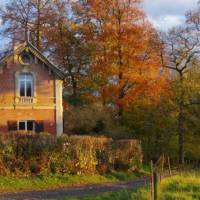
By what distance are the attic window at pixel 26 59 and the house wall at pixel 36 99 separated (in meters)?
0.35

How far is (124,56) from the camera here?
47875mm

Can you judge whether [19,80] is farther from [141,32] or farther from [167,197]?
[167,197]

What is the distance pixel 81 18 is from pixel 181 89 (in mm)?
12109

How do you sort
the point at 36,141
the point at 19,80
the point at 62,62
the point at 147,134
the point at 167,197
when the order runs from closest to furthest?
the point at 167,197 < the point at 36,141 < the point at 19,80 < the point at 147,134 < the point at 62,62

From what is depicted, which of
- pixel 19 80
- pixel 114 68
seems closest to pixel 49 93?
pixel 19 80

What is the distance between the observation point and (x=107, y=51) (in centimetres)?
4866

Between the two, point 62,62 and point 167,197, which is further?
point 62,62

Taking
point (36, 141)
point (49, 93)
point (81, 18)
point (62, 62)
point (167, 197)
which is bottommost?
point (167, 197)

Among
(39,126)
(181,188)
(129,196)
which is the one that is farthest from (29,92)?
(129,196)

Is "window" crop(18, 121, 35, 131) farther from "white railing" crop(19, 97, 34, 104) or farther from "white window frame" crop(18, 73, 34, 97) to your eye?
"white window frame" crop(18, 73, 34, 97)

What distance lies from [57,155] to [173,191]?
10.4 meters

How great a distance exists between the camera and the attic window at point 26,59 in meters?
46.1

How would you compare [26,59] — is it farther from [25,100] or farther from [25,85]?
[25,100]

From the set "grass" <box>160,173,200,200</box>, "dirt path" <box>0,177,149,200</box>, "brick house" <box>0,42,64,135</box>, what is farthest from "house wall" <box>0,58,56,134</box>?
"grass" <box>160,173,200,200</box>
